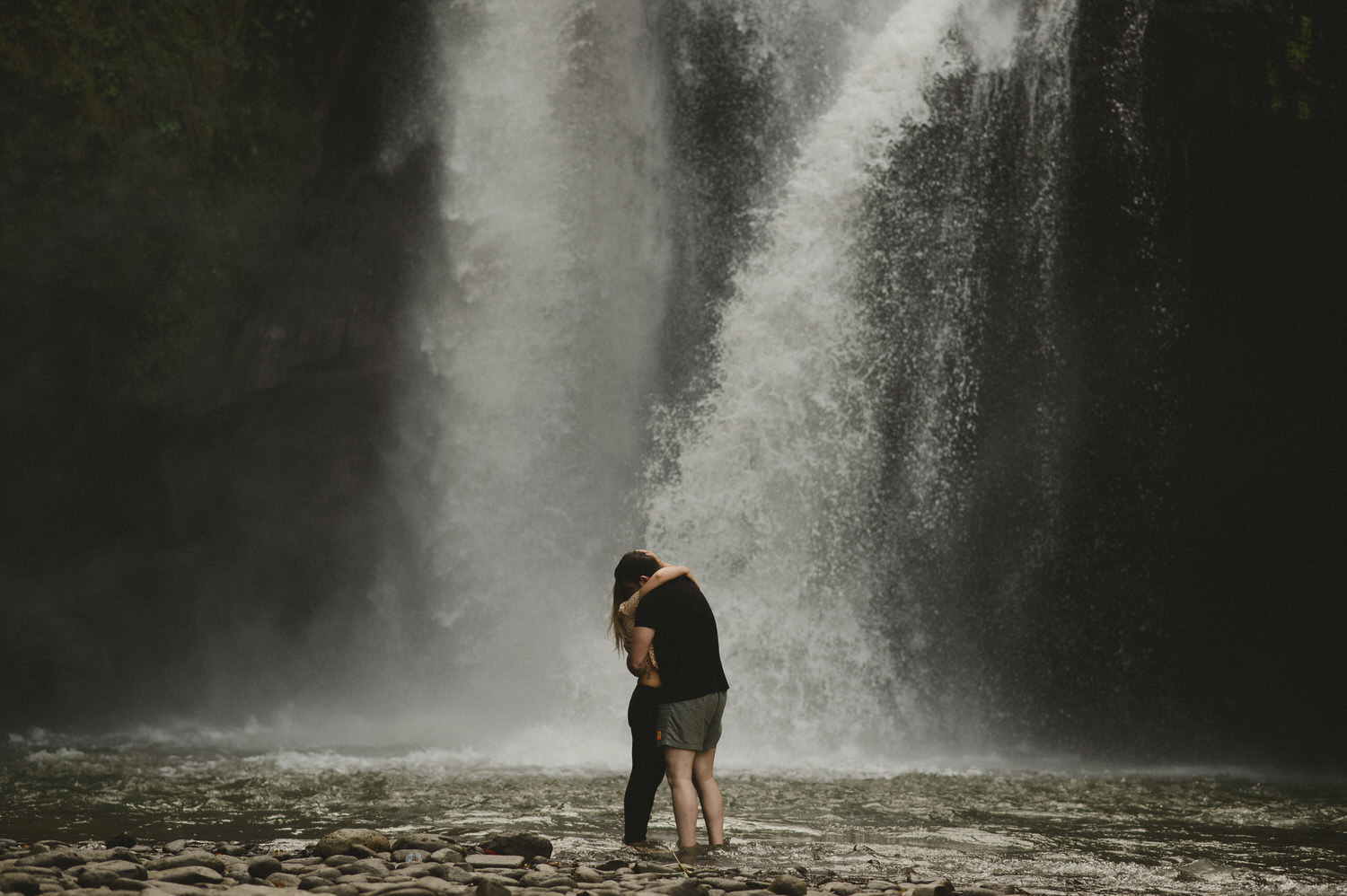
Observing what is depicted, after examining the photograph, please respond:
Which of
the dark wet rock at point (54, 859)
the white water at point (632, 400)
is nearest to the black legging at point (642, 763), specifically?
the dark wet rock at point (54, 859)

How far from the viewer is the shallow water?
487 cm

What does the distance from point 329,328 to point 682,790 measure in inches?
382

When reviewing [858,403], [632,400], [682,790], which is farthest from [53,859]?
[632,400]

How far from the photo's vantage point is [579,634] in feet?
39.0

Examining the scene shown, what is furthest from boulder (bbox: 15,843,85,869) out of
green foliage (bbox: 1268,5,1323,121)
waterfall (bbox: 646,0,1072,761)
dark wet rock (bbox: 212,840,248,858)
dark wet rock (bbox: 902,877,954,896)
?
green foliage (bbox: 1268,5,1323,121)

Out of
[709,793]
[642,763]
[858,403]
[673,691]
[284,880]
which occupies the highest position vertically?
[858,403]

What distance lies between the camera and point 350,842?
4.52m

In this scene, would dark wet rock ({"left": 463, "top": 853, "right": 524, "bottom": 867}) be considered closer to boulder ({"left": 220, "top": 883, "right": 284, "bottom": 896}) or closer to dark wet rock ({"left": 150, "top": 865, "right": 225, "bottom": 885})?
boulder ({"left": 220, "top": 883, "right": 284, "bottom": 896})

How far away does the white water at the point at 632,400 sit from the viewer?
1087 cm

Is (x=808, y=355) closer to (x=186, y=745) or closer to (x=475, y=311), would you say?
(x=475, y=311)

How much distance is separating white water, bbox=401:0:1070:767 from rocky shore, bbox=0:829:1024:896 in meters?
5.46

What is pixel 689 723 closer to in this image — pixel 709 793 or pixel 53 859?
pixel 709 793

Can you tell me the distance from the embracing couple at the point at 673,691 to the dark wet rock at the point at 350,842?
1050 millimetres

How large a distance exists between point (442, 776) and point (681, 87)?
892 centimetres
